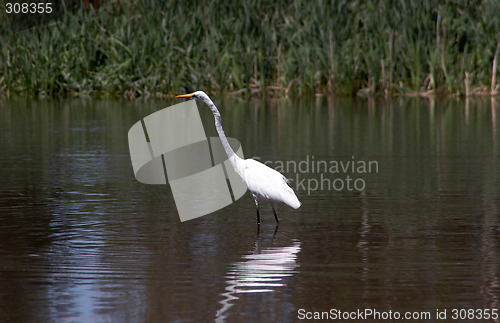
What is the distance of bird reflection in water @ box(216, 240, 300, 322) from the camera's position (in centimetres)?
620

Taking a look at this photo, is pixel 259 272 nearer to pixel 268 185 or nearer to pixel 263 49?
pixel 268 185

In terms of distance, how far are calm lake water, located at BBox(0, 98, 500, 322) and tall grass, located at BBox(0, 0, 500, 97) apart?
6.29m

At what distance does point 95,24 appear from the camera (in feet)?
78.7

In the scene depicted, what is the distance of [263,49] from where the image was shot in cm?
2288

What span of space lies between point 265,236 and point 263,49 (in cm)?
1498

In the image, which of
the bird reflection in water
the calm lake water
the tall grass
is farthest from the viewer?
the tall grass

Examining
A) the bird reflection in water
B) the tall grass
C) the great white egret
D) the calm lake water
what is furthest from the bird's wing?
the tall grass

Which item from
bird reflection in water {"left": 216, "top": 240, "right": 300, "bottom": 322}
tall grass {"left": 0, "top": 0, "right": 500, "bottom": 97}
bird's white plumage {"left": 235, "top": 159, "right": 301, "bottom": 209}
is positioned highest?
tall grass {"left": 0, "top": 0, "right": 500, "bottom": 97}

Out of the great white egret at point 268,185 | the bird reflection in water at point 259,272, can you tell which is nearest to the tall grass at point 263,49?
the great white egret at point 268,185

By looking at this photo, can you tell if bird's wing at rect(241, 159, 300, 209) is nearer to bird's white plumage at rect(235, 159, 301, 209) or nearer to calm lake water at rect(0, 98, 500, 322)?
bird's white plumage at rect(235, 159, 301, 209)

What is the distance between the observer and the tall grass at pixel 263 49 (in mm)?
21938

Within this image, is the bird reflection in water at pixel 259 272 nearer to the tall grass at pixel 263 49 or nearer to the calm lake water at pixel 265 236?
the calm lake water at pixel 265 236

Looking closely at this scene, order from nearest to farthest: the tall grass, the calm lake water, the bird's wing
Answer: the calm lake water
the bird's wing
the tall grass

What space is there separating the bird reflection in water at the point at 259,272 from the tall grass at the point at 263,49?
14803 mm
